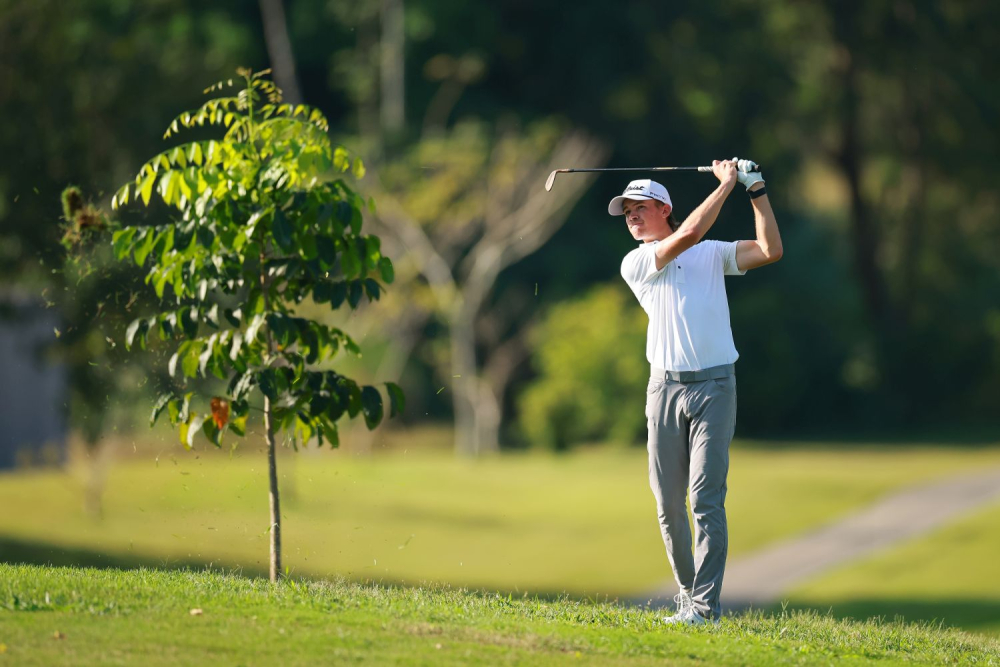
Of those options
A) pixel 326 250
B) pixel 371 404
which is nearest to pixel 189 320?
pixel 326 250

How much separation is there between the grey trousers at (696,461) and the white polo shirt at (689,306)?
0.26 ft

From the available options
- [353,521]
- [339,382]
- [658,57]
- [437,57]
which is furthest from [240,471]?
[339,382]

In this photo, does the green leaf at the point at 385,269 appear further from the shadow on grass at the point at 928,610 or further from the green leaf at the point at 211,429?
the shadow on grass at the point at 928,610

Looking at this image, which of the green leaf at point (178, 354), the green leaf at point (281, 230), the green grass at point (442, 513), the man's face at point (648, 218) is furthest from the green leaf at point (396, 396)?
the green grass at point (442, 513)

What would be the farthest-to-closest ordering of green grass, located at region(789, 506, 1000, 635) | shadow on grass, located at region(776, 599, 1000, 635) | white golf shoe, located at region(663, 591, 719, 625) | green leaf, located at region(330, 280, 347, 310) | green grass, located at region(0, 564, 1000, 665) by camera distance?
green grass, located at region(789, 506, 1000, 635) < shadow on grass, located at region(776, 599, 1000, 635) < green leaf, located at region(330, 280, 347, 310) < white golf shoe, located at region(663, 591, 719, 625) < green grass, located at region(0, 564, 1000, 665)

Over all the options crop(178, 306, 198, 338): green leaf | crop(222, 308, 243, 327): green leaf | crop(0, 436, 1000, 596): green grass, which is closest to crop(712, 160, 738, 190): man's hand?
crop(222, 308, 243, 327): green leaf

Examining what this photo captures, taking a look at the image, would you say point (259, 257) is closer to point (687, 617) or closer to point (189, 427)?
point (189, 427)

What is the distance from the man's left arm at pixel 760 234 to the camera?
6.98 meters

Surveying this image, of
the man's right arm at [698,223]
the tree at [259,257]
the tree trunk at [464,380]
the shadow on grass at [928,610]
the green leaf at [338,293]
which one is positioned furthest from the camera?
the tree trunk at [464,380]

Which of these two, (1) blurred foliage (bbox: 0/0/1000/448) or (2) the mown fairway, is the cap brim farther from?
(1) blurred foliage (bbox: 0/0/1000/448)

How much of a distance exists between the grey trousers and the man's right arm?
2.06 ft

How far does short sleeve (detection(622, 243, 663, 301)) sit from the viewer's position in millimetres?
7066

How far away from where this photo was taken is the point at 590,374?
31109mm

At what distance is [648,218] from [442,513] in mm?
17029
